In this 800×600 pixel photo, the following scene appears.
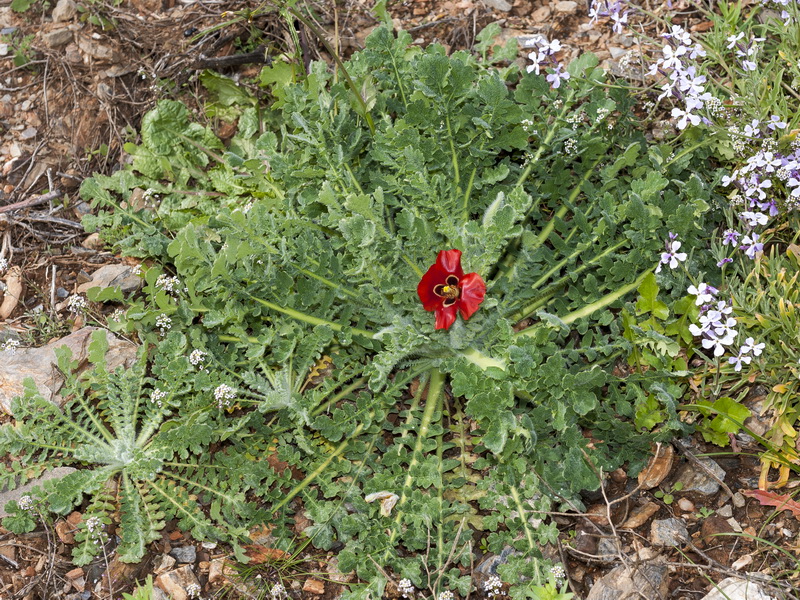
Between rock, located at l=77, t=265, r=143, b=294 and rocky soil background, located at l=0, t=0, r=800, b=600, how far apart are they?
0.03ft

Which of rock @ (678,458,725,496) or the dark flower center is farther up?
the dark flower center

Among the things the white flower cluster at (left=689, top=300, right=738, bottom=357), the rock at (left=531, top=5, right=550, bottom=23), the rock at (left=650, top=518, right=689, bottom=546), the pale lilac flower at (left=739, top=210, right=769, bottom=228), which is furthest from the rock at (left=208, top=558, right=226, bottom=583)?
the rock at (left=531, top=5, right=550, bottom=23)

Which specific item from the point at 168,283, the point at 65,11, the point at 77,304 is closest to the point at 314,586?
the point at 168,283

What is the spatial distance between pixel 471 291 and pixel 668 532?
4.15 feet

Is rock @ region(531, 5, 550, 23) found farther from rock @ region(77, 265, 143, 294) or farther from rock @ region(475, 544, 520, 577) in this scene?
rock @ region(475, 544, 520, 577)

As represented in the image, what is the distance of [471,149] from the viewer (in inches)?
143

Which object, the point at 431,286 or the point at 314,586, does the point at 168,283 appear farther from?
the point at 314,586

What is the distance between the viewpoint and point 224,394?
3.25 m

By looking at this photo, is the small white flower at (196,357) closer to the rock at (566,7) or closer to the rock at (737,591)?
the rock at (737,591)

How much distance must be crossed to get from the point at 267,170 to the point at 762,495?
9.95 ft

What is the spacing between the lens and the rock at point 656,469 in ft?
10.7

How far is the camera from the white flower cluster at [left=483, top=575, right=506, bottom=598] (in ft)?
9.66

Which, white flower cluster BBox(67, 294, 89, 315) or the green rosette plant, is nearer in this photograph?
the green rosette plant

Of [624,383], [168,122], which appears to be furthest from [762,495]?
[168,122]
